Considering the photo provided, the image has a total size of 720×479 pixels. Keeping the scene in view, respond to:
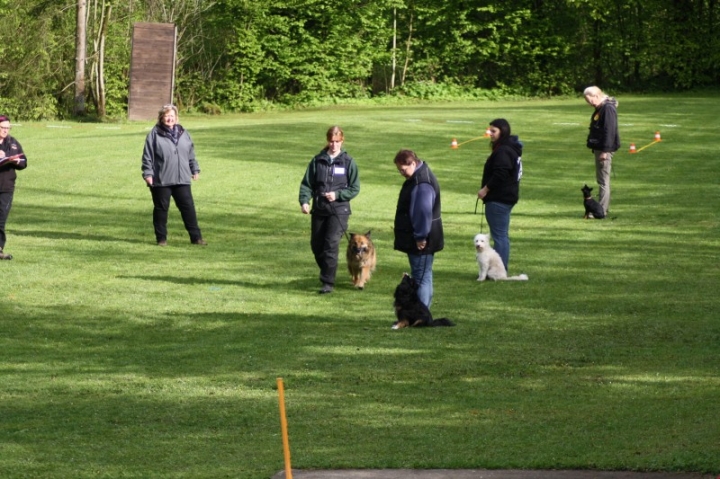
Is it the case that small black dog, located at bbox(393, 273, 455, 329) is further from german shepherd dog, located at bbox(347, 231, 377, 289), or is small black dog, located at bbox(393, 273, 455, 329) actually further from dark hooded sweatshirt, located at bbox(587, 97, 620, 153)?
dark hooded sweatshirt, located at bbox(587, 97, 620, 153)

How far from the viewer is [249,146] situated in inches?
1237

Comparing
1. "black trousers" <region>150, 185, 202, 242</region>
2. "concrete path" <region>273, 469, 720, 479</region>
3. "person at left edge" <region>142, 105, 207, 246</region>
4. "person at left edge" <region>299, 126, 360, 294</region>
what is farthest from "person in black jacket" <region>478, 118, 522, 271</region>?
"concrete path" <region>273, 469, 720, 479</region>

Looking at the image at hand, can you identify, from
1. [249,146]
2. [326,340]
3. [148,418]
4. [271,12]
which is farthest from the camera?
[271,12]

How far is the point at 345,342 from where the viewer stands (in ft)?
38.5

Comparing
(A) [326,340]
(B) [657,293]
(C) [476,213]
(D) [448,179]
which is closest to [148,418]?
(A) [326,340]

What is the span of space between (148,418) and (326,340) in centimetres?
308

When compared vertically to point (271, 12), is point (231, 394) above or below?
below

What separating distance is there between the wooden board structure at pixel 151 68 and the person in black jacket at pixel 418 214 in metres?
31.7

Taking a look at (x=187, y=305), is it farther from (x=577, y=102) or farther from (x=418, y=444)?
(x=577, y=102)

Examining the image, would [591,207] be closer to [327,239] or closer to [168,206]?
[168,206]

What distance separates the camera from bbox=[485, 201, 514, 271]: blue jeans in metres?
15.1

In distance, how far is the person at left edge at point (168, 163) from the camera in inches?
689

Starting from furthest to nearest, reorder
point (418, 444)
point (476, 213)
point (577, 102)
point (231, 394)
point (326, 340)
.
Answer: point (577, 102) < point (476, 213) < point (326, 340) < point (231, 394) < point (418, 444)

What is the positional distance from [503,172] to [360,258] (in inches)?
79.7
